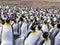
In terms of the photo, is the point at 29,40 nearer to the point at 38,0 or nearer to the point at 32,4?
the point at 32,4

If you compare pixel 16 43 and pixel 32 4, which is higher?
pixel 16 43

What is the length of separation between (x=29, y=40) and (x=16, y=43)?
0.40 metres

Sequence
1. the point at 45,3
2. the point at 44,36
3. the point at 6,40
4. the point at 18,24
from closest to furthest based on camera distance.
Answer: the point at 44,36
the point at 6,40
the point at 18,24
the point at 45,3

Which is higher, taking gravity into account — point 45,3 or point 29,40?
point 29,40

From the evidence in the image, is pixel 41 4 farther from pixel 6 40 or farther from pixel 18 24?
pixel 6 40

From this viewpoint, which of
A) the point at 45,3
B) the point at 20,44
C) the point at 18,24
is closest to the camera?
the point at 20,44

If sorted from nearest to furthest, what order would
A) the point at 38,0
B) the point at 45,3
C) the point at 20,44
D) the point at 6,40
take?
the point at 20,44
the point at 6,40
the point at 45,3
the point at 38,0

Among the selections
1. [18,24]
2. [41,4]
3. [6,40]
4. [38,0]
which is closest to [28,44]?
[6,40]

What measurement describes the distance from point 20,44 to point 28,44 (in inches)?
10.4

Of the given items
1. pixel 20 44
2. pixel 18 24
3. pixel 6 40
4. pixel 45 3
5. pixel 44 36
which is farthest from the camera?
pixel 45 3

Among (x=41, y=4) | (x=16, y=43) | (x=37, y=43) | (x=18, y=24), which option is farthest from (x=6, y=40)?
(x=41, y=4)

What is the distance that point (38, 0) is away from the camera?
114 feet

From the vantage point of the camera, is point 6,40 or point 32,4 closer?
point 6,40

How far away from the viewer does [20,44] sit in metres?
7.09
